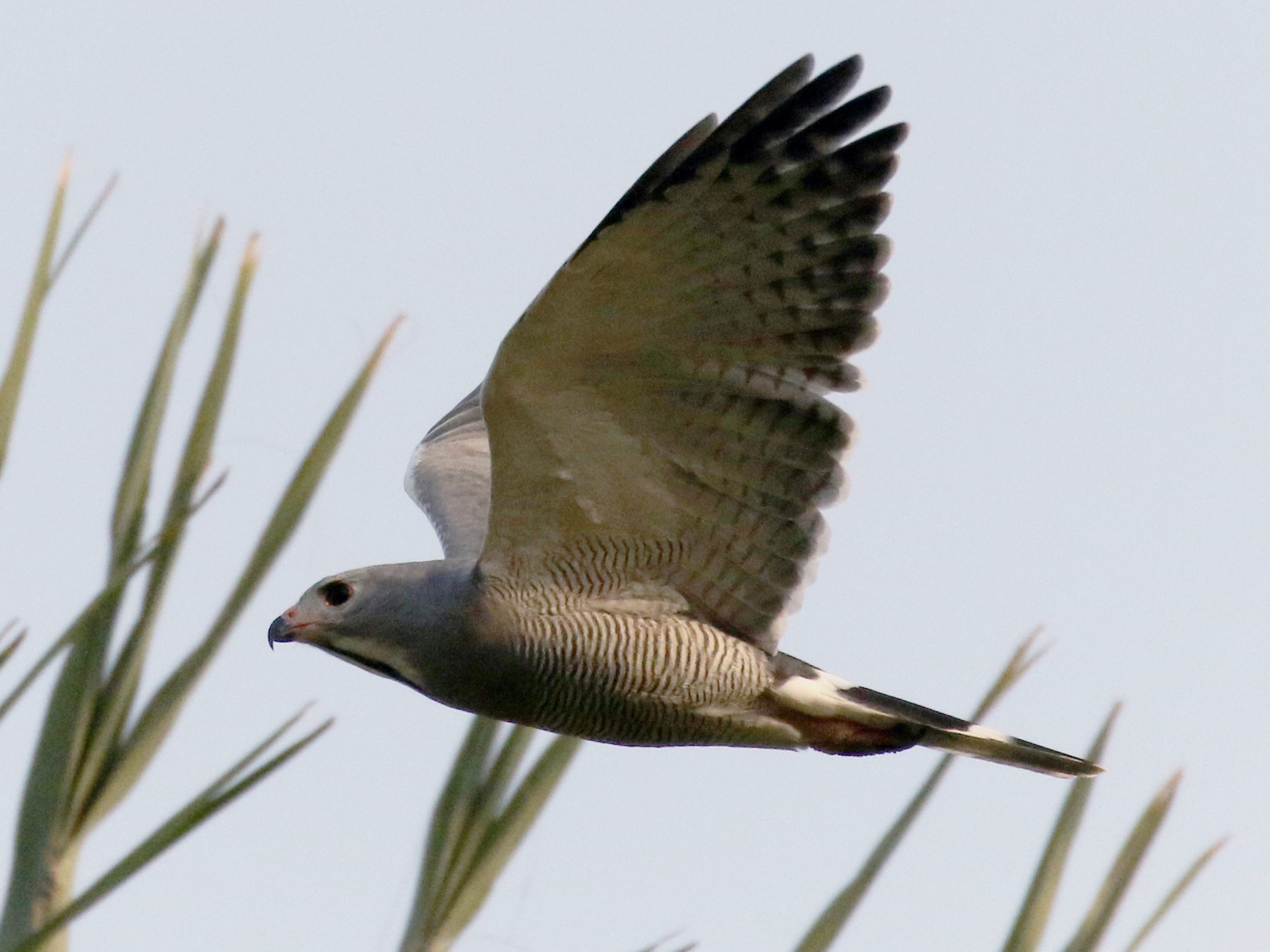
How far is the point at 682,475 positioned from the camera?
13.1ft

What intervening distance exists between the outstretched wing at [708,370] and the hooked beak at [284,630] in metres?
0.53

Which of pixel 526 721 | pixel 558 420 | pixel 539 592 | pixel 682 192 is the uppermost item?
pixel 682 192

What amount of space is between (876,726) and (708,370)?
1.20 m

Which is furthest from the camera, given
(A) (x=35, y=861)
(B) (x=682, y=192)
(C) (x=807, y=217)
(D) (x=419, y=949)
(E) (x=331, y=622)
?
(E) (x=331, y=622)

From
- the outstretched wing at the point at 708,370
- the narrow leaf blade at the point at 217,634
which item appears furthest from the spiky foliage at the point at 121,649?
the outstretched wing at the point at 708,370

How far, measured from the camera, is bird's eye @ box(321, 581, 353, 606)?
4.03 metres

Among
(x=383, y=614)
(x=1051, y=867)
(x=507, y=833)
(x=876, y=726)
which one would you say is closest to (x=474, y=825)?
(x=507, y=833)

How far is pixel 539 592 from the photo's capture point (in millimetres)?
4008

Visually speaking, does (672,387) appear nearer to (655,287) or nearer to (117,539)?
(655,287)

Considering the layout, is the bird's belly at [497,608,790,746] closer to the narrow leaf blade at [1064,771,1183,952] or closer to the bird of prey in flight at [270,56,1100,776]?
the bird of prey in flight at [270,56,1100,776]

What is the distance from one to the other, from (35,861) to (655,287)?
1.87m

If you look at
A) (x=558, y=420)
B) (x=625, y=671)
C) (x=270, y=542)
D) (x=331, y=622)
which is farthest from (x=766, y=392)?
(x=270, y=542)

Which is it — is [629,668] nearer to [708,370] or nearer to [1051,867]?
[708,370]

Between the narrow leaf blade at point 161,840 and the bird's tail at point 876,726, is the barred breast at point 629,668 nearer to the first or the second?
the bird's tail at point 876,726
